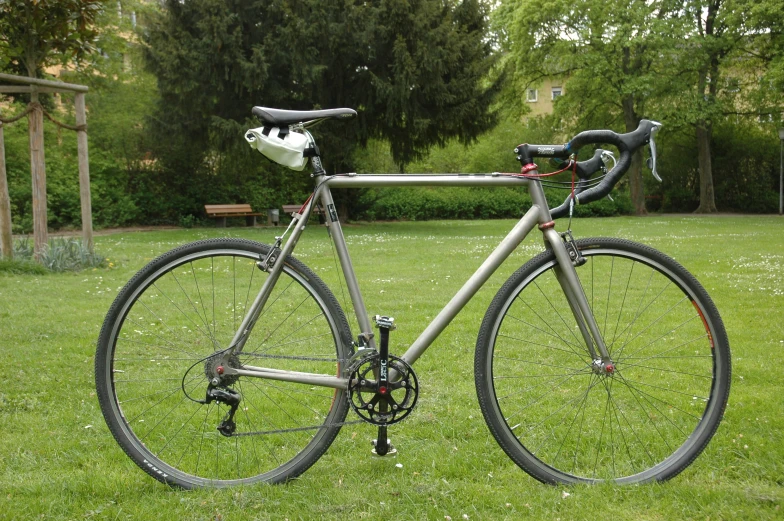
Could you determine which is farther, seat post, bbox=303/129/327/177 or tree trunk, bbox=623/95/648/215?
tree trunk, bbox=623/95/648/215

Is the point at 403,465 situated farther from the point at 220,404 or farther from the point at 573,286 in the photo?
the point at 573,286

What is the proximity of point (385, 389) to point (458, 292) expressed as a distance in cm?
46

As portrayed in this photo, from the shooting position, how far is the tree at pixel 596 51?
28.3m

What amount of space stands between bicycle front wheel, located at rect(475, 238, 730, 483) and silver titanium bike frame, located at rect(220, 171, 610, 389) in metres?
0.08

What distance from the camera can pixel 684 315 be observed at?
635cm

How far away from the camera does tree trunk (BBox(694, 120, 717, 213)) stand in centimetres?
3080

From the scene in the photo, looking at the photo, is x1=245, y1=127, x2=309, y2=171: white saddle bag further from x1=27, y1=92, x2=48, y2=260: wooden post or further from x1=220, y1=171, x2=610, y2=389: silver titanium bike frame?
x1=27, y1=92, x2=48, y2=260: wooden post

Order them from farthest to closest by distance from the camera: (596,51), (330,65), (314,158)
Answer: (596,51)
(330,65)
(314,158)

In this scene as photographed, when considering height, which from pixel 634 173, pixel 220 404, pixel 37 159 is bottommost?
pixel 220 404

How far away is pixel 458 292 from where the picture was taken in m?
2.78

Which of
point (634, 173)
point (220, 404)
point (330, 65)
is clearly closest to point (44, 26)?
point (220, 404)

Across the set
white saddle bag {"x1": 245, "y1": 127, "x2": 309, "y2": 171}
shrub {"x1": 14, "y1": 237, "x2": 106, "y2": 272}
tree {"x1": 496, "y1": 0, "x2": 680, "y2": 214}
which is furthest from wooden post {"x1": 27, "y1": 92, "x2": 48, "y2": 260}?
tree {"x1": 496, "y1": 0, "x2": 680, "y2": 214}

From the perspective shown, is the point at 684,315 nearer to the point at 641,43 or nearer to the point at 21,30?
the point at 21,30

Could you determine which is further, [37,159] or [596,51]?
[596,51]
